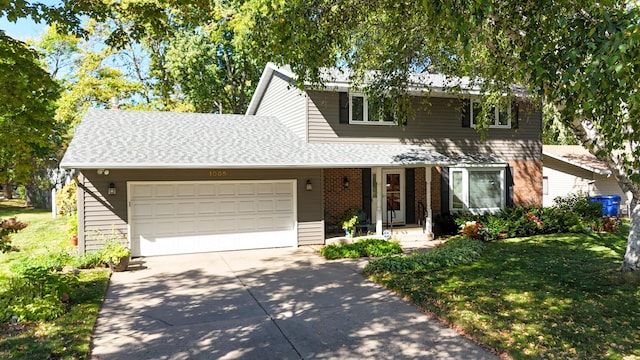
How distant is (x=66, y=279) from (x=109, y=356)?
9.51ft

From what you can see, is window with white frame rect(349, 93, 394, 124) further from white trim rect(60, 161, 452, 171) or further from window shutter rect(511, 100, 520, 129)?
window shutter rect(511, 100, 520, 129)

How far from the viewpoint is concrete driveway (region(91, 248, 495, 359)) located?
221 inches

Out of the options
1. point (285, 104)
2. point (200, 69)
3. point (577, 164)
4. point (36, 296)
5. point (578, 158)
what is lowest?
point (36, 296)

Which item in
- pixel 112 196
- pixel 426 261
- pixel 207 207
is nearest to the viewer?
pixel 426 261

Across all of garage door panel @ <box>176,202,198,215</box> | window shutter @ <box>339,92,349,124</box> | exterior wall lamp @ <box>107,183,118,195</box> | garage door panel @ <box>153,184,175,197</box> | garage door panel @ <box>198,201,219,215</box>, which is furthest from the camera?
window shutter @ <box>339,92,349,124</box>

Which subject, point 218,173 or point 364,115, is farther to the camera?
point 364,115

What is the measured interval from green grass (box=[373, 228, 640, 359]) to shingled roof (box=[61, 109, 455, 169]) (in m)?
4.54

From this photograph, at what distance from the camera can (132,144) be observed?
1232cm

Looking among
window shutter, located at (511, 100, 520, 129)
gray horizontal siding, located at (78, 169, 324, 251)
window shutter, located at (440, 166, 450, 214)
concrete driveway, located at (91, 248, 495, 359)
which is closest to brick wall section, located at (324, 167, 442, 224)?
gray horizontal siding, located at (78, 169, 324, 251)

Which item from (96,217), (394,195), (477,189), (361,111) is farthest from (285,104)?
(477,189)

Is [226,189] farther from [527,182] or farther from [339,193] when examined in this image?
[527,182]

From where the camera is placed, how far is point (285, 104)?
16.2m

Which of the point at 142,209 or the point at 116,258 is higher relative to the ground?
the point at 142,209

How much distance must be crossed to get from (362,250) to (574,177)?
16903 millimetres
